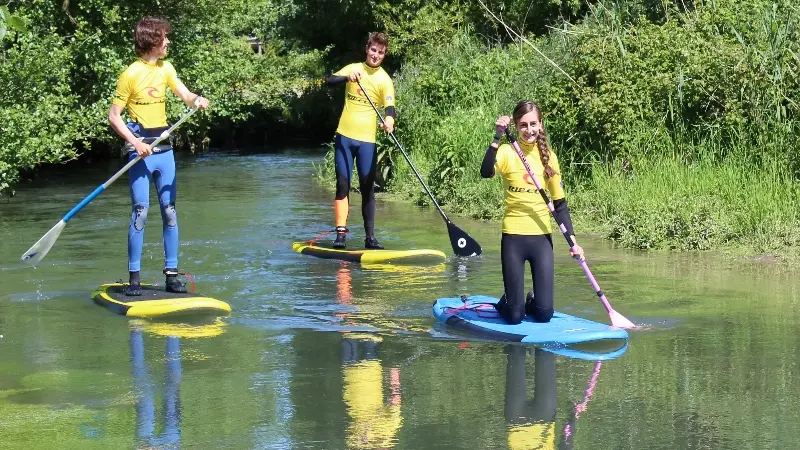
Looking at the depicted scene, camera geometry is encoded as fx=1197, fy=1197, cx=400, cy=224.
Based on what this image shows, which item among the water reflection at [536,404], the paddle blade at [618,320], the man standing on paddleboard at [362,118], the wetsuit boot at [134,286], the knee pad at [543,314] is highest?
the man standing on paddleboard at [362,118]

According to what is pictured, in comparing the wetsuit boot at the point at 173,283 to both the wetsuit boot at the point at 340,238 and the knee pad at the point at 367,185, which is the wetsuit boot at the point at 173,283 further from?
the knee pad at the point at 367,185

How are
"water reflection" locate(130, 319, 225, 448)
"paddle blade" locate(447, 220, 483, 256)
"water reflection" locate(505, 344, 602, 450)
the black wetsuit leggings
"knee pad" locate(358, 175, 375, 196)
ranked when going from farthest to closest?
"knee pad" locate(358, 175, 375, 196) < "paddle blade" locate(447, 220, 483, 256) < the black wetsuit leggings < "water reflection" locate(130, 319, 225, 448) < "water reflection" locate(505, 344, 602, 450)

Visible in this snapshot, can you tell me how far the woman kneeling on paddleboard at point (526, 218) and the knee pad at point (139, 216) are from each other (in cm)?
265

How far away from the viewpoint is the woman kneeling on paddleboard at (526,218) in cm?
747

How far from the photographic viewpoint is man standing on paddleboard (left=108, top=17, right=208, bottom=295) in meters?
8.56

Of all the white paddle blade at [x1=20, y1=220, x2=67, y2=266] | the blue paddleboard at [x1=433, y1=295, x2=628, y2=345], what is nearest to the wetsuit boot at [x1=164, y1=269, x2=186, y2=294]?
the white paddle blade at [x1=20, y1=220, x2=67, y2=266]

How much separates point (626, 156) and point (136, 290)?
263 inches

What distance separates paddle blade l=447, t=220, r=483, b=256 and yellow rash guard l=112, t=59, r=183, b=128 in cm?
292

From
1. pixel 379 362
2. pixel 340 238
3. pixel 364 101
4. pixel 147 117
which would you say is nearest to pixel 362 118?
pixel 364 101

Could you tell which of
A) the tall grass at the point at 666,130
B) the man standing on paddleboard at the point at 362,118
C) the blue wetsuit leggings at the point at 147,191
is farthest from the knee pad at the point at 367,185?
the blue wetsuit leggings at the point at 147,191

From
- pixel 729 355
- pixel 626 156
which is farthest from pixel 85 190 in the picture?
pixel 729 355

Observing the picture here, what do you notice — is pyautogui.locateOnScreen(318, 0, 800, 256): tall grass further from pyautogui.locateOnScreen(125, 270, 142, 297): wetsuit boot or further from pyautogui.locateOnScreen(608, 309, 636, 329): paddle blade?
pyautogui.locateOnScreen(125, 270, 142, 297): wetsuit boot

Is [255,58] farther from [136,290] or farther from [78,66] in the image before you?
[136,290]

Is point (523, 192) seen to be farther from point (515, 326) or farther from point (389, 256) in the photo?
point (389, 256)
